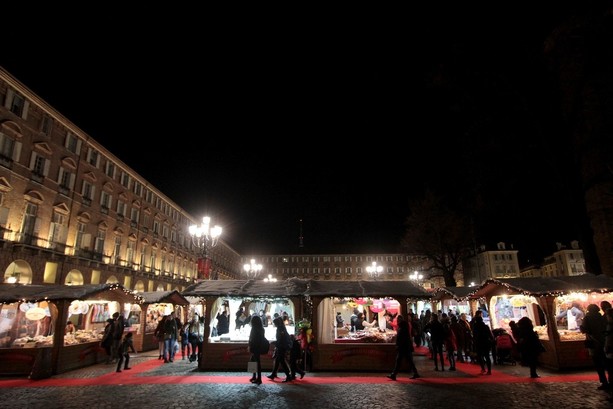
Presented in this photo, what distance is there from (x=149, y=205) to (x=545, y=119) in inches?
1512

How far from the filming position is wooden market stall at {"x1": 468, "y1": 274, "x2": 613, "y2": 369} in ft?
39.1

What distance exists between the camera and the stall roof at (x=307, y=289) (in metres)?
13.2

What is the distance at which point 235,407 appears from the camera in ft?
25.5

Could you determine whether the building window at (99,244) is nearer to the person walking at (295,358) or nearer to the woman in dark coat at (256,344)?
the woman in dark coat at (256,344)

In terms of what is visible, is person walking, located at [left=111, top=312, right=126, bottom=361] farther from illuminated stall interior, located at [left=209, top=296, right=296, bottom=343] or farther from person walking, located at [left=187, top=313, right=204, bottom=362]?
illuminated stall interior, located at [left=209, top=296, right=296, bottom=343]

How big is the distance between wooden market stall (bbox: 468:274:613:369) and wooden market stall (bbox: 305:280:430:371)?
4.03m

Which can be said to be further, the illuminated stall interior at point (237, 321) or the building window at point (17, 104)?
the building window at point (17, 104)

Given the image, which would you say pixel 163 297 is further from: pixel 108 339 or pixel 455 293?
pixel 455 293

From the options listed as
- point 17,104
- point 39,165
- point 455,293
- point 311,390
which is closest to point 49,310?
point 311,390

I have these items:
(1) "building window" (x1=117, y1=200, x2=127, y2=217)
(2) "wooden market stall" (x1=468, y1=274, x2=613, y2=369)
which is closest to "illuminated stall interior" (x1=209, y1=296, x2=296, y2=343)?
(2) "wooden market stall" (x1=468, y1=274, x2=613, y2=369)

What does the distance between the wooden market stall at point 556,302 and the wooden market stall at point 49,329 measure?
1677cm

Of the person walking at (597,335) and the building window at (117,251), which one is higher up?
the building window at (117,251)

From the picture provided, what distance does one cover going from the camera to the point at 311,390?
9.42 meters

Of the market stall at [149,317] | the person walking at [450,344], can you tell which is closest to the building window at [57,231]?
the market stall at [149,317]
